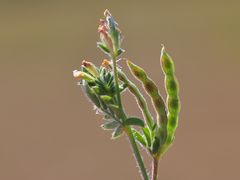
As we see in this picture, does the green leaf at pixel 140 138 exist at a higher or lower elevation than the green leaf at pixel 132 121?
lower

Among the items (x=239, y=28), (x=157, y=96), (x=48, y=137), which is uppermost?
(x=239, y=28)

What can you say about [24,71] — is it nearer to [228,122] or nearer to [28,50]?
[28,50]

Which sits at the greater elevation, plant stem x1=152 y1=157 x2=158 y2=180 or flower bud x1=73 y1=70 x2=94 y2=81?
flower bud x1=73 y1=70 x2=94 y2=81

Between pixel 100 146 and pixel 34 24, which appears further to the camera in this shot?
pixel 34 24

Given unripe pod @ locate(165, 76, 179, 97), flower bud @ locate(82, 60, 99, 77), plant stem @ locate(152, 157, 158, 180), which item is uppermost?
flower bud @ locate(82, 60, 99, 77)

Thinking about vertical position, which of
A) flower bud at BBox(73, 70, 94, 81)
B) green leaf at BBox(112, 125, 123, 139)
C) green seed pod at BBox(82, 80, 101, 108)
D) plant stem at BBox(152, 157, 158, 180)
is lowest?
plant stem at BBox(152, 157, 158, 180)

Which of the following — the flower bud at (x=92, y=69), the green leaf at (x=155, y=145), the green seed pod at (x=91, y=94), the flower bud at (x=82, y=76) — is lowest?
the green leaf at (x=155, y=145)

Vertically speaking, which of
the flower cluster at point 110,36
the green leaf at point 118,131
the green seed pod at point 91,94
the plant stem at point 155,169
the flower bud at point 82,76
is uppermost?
the flower cluster at point 110,36

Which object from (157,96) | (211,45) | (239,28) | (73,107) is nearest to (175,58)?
(211,45)
